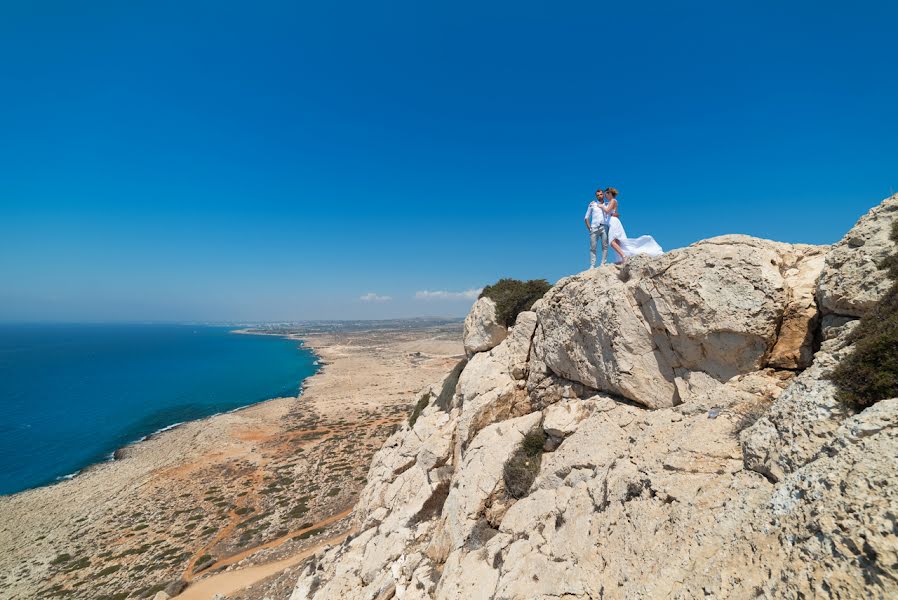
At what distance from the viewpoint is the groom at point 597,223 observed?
1292 centimetres

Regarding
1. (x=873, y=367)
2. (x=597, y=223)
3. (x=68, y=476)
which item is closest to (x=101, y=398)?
(x=68, y=476)

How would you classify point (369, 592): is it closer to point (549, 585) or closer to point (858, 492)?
point (549, 585)

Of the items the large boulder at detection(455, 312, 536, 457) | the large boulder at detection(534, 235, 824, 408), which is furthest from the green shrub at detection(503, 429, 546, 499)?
the large boulder at detection(534, 235, 824, 408)

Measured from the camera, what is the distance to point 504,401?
572 inches

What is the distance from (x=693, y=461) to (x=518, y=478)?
18.2ft

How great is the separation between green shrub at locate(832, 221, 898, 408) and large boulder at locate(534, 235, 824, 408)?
222 cm

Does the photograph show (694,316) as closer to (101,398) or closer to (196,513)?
(196,513)

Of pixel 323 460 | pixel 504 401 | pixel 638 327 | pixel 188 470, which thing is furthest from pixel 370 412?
pixel 638 327

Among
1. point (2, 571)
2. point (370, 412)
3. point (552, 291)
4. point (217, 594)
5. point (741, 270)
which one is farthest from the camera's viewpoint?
point (370, 412)

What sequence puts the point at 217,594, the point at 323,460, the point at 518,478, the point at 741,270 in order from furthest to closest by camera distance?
the point at 323,460 < the point at 217,594 < the point at 518,478 < the point at 741,270

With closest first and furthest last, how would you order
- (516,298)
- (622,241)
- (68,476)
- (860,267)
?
(860,267)
(622,241)
(516,298)
(68,476)

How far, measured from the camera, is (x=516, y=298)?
1853 centimetres

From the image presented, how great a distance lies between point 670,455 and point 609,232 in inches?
311

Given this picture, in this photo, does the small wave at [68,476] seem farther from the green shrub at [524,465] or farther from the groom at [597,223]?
the groom at [597,223]
